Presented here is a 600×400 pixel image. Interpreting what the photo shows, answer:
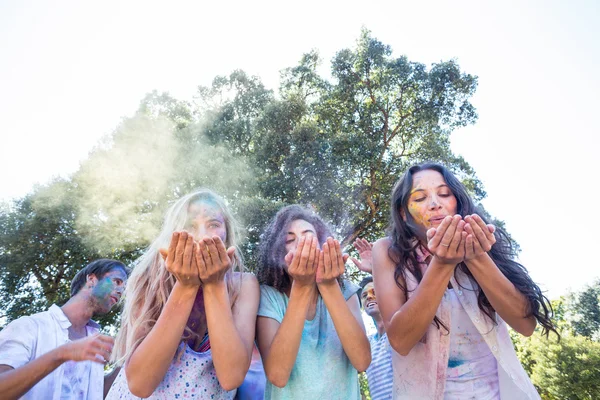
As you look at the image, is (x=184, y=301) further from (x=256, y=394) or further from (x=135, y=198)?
(x=135, y=198)

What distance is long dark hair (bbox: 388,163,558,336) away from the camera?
2.46 meters

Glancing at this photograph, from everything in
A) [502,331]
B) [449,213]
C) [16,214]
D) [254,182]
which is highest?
[254,182]

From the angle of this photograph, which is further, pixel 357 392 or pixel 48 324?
pixel 48 324

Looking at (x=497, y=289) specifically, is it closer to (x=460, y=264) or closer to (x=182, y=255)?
(x=460, y=264)

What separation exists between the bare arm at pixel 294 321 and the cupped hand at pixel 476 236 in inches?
34.7

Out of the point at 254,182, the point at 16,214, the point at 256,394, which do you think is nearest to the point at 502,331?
the point at 256,394

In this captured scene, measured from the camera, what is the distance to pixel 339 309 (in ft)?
7.77

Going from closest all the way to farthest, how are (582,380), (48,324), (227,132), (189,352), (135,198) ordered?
1. (189,352)
2. (48,324)
3. (135,198)
4. (227,132)
5. (582,380)

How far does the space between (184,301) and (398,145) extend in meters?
13.5

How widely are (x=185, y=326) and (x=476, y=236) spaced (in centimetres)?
179

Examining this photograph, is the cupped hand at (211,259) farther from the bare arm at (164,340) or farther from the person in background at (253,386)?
the person in background at (253,386)

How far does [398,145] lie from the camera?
1452 cm

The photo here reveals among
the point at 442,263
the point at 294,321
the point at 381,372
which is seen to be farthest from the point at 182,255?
the point at 381,372

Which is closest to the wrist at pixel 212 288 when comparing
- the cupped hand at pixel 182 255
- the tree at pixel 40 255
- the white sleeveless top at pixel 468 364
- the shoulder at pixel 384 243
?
the cupped hand at pixel 182 255
